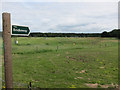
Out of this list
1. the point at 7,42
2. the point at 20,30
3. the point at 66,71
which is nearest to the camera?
the point at 7,42

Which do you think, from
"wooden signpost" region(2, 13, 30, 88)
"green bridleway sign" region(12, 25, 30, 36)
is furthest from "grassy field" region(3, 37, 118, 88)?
"green bridleway sign" region(12, 25, 30, 36)

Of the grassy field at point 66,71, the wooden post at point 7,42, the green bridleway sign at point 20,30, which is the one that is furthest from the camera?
the grassy field at point 66,71

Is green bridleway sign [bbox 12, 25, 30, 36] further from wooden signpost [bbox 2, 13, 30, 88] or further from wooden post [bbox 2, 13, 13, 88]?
wooden post [bbox 2, 13, 13, 88]

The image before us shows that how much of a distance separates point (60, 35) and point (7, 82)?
73753 millimetres

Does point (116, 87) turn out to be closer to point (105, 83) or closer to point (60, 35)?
point (105, 83)

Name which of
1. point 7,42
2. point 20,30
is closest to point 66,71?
point 20,30

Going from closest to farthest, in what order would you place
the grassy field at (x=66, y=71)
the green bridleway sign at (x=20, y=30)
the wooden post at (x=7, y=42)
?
the wooden post at (x=7, y=42) < the green bridleway sign at (x=20, y=30) < the grassy field at (x=66, y=71)

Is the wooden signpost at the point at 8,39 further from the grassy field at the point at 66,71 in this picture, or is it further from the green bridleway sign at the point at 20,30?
the grassy field at the point at 66,71

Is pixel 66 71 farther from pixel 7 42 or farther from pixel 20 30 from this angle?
pixel 7 42

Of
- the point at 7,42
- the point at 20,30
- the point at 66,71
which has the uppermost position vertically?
the point at 20,30

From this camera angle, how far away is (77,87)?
5.80 metres

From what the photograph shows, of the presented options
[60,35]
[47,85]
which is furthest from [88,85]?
[60,35]

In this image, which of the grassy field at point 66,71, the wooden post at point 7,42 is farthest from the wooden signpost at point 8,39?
the grassy field at point 66,71

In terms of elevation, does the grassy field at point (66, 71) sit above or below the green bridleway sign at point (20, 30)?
below
